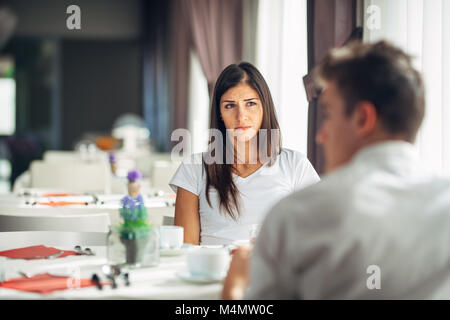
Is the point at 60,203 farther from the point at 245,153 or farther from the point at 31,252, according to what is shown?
the point at 31,252

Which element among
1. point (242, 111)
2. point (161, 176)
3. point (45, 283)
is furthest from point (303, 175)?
point (161, 176)

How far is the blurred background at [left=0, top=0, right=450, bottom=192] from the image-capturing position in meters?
4.12

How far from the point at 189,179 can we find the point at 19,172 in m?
9.00

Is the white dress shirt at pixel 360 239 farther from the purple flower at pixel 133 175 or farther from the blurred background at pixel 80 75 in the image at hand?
the blurred background at pixel 80 75

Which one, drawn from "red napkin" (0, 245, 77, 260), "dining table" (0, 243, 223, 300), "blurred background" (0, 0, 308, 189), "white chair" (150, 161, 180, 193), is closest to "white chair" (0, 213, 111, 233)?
"red napkin" (0, 245, 77, 260)

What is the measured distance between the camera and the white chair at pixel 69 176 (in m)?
4.32

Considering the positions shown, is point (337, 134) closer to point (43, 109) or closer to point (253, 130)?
point (253, 130)

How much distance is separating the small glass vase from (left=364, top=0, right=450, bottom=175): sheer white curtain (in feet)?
3.17

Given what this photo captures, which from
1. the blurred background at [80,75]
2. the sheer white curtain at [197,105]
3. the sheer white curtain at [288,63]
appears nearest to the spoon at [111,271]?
the sheer white curtain at [288,63]

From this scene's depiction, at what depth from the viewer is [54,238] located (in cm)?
204

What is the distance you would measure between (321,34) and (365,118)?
6.00 ft

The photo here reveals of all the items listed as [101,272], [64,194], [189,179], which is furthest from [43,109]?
[101,272]

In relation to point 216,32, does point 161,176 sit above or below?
below

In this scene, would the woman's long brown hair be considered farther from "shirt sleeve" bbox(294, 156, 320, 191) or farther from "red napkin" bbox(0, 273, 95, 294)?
"red napkin" bbox(0, 273, 95, 294)
